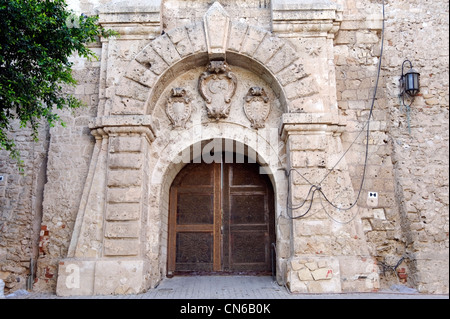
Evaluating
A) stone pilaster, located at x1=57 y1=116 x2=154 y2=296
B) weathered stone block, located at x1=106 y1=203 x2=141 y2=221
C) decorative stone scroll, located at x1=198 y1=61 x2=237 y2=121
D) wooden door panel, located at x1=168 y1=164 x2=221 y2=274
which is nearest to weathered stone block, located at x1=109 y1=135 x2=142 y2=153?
stone pilaster, located at x1=57 y1=116 x2=154 y2=296

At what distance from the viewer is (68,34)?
16.9 feet

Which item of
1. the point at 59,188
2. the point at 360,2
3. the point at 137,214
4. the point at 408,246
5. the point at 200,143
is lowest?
the point at 408,246

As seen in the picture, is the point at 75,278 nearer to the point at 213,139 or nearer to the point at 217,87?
the point at 213,139

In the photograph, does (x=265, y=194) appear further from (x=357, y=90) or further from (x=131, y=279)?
(x=131, y=279)

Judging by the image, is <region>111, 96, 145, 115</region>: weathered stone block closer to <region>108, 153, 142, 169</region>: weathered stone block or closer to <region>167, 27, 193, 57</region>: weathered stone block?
<region>108, 153, 142, 169</region>: weathered stone block

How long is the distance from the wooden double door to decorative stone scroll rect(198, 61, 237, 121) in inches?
51.5

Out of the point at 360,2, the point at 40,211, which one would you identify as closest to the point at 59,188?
the point at 40,211

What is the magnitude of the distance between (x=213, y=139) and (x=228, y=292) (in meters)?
2.34

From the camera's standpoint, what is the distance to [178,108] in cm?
654

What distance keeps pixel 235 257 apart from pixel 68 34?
14.3ft

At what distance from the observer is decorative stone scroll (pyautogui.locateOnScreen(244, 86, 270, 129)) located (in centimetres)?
643

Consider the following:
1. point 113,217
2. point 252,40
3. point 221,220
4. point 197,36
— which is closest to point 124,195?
point 113,217

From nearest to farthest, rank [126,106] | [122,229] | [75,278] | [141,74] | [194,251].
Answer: [75,278]
[122,229]
[126,106]
[141,74]
[194,251]

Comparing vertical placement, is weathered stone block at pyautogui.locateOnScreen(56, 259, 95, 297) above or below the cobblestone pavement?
above
